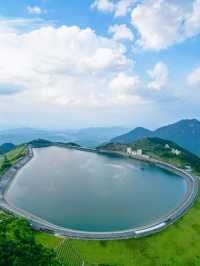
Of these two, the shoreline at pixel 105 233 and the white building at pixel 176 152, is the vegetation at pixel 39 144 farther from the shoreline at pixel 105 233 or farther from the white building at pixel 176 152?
the white building at pixel 176 152

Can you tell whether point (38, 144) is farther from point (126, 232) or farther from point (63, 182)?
point (126, 232)

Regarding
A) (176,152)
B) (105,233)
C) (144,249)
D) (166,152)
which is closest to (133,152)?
(166,152)

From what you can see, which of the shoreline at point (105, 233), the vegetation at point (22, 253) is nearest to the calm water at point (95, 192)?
the shoreline at point (105, 233)

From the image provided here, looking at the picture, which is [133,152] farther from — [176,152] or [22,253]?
[22,253]

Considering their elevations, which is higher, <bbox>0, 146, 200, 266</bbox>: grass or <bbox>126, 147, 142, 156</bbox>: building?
<bbox>126, 147, 142, 156</bbox>: building

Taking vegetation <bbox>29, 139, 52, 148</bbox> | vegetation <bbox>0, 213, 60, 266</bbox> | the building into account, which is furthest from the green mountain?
vegetation <bbox>0, 213, 60, 266</bbox>

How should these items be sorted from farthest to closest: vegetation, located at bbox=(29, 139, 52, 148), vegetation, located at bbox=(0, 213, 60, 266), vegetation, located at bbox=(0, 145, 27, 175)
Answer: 1. vegetation, located at bbox=(29, 139, 52, 148)
2. vegetation, located at bbox=(0, 145, 27, 175)
3. vegetation, located at bbox=(0, 213, 60, 266)

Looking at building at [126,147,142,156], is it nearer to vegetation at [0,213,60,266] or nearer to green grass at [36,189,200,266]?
green grass at [36,189,200,266]

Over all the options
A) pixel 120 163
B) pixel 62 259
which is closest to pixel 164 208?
pixel 62 259
